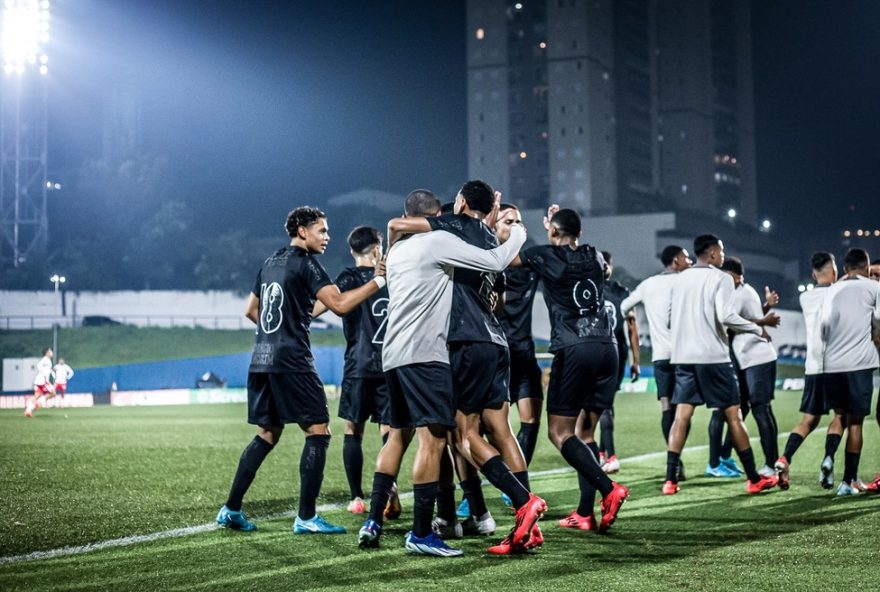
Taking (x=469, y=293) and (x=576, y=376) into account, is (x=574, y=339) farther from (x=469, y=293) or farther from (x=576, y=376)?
(x=469, y=293)

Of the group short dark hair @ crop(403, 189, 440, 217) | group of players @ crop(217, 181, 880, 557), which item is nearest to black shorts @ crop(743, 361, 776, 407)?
group of players @ crop(217, 181, 880, 557)

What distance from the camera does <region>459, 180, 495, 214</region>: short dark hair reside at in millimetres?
6195

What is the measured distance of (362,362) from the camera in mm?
7703

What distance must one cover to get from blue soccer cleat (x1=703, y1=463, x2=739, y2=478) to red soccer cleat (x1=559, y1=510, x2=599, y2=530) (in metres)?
4.12

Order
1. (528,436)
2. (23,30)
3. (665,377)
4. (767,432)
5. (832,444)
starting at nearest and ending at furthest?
(528,436) → (832,444) → (767,432) → (665,377) → (23,30)

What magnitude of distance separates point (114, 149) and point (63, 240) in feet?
43.6

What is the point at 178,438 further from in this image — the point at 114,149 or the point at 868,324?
the point at 114,149

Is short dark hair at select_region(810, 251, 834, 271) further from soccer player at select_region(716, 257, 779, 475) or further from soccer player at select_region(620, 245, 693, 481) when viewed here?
soccer player at select_region(620, 245, 693, 481)

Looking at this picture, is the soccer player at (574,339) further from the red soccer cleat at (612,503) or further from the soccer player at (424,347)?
the soccer player at (424,347)

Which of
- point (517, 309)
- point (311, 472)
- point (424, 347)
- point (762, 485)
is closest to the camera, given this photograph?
point (424, 347)

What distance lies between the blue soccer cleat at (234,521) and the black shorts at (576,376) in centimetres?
233

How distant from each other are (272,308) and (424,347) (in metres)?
1.44

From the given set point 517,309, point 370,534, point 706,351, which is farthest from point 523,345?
point 370,534

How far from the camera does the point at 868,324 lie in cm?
927
